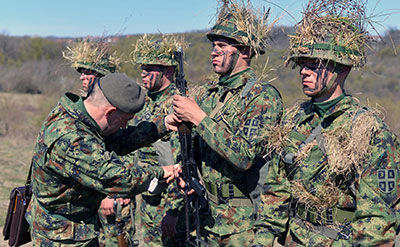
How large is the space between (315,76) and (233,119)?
0.88 m

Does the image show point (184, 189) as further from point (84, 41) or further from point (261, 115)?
point (84, 41)

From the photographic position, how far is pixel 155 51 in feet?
20.2

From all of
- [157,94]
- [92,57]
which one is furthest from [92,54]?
[157,94]

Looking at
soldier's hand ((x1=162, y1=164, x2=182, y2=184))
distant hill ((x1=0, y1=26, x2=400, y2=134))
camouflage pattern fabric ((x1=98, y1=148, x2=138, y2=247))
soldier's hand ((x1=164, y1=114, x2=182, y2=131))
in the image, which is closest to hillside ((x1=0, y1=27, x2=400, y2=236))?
distant hill ((x1=0, y1=26, x2=400, y2=134))

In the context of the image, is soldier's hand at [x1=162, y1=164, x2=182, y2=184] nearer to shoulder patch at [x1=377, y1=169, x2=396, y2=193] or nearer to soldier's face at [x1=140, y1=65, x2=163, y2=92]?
shoulder patch at [x1=377, y1=169, x2=396, y2=193]

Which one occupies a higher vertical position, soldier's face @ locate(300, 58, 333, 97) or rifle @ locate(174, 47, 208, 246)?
soldier's face @ locate(300, 58, 333, 97)

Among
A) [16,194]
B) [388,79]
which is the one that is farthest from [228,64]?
[388,79]

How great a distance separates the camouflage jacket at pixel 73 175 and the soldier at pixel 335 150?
1163 millimetres

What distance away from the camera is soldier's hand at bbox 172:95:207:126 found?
12.7 feet

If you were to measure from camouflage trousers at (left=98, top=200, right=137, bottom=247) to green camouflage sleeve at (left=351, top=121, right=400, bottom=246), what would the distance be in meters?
3.37

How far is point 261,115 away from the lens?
3.89 meters

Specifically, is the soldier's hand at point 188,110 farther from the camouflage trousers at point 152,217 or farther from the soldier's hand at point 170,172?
the camouflage trousers at point 152,217

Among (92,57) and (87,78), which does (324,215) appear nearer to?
(87,78)

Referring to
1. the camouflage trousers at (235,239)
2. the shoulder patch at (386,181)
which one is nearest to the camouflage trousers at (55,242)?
the camouflage trousers at (235,239)
